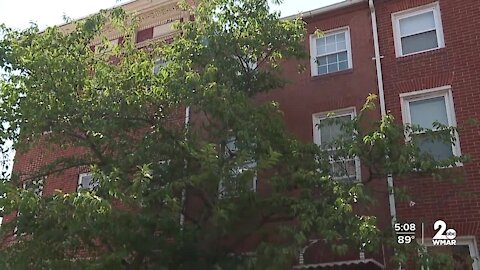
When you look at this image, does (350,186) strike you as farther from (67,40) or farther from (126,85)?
(67,40)

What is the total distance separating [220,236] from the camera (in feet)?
33.7

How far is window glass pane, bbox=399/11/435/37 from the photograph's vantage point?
45.5 ft

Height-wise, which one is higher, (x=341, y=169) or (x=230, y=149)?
(x=230, y=149)

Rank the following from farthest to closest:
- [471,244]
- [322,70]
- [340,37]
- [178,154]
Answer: [340,37]
[322,70]
[471,244]
[178,154]

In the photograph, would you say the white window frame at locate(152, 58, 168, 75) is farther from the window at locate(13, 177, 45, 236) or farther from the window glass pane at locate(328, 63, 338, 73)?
the window glass pane at locate(328, 63, 338, 73)

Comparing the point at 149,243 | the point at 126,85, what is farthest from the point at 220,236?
the point at 126,85

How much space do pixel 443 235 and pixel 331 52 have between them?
5.68m

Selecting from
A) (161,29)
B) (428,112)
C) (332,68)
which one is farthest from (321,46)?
(161,29)

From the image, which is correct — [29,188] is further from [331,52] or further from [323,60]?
[331,52]

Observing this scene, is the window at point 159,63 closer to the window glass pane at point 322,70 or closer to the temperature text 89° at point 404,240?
the window glass pane at point 322,70

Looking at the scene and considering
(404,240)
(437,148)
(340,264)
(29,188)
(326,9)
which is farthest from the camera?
(326,9)

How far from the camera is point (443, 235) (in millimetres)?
11352

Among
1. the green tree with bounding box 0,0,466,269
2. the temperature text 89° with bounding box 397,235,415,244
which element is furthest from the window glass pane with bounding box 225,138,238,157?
the temperature text 89° with bounding box 397,235,415,244

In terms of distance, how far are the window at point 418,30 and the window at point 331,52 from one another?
128 centimetres
